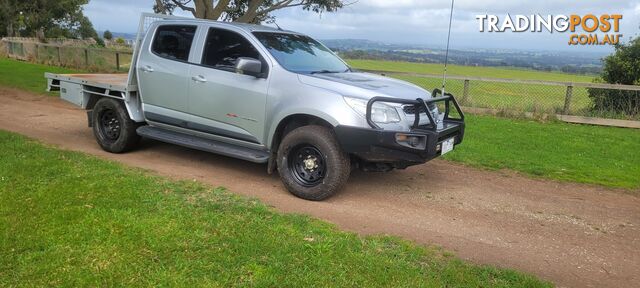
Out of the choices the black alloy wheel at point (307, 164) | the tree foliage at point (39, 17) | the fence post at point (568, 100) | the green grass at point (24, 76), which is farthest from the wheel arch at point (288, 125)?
the tree foliage at point (39, 17)

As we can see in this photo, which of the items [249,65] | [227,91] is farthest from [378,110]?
[227,91]

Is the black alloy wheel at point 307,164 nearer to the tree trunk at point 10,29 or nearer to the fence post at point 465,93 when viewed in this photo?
the fence post at point 465,93

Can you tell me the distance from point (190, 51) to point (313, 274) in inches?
152

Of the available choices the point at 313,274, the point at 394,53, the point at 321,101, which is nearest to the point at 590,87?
the point at 394,53

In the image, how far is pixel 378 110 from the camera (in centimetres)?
548

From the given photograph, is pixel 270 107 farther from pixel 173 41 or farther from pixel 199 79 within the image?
pixel 173 41

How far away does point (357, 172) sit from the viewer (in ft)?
Answer: 23.6

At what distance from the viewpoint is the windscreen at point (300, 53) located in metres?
6.27

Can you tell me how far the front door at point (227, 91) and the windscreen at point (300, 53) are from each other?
0.76ft

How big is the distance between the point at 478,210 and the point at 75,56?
18.9 metres

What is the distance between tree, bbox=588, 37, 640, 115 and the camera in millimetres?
12531

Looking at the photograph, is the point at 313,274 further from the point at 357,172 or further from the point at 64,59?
the point at 64,59

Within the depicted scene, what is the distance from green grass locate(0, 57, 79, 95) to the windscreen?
9656 mm

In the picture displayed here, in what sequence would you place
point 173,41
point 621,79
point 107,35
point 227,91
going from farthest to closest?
point 107,35, point 621,79, point 173,41, point 227,91
